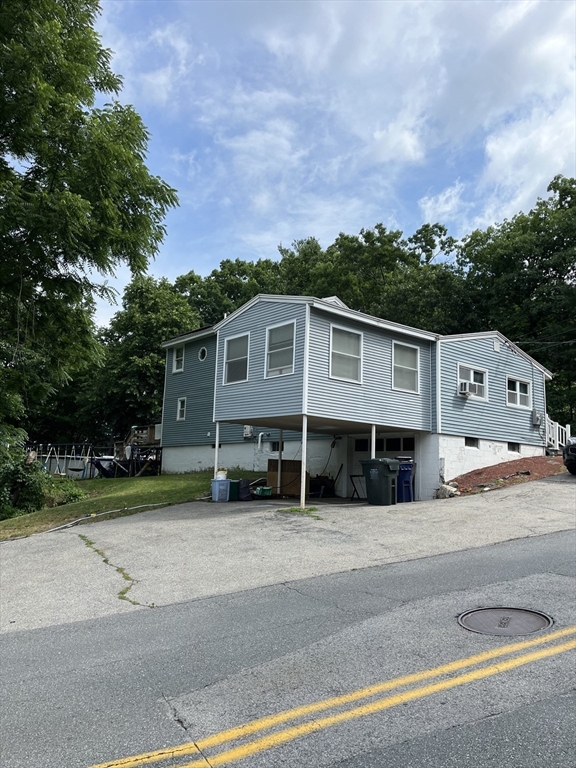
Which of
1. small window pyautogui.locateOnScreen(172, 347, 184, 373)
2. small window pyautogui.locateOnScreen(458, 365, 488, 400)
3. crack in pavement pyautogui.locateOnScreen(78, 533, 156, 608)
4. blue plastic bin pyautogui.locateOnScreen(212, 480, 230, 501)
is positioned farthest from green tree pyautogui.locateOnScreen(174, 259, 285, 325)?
crack in pavement pyautogui.locateOnScreen(78, 533, 156, 608)

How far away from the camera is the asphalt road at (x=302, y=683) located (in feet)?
10.4

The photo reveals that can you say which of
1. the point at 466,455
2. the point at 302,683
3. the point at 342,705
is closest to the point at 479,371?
the point at 466,455

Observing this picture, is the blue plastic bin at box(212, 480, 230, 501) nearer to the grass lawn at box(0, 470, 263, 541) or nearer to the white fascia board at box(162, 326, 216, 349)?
the grass lawn at box(0, 470, 263, 541)

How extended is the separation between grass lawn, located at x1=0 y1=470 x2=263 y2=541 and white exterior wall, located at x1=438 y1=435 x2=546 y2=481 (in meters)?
6.87

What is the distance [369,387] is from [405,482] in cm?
293

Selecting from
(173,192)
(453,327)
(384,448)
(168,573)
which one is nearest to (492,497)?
(384,448)

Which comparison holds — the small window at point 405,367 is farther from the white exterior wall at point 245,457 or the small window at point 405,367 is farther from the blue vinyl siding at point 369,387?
the white exterior wall at point 245,457

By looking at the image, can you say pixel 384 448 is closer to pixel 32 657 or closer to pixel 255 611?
pixel 255 611

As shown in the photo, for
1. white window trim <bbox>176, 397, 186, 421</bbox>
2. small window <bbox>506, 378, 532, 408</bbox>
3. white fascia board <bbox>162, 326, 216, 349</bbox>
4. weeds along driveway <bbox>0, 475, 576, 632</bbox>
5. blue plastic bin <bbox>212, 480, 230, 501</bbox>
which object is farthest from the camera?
white window trim <bbox>176, 397, 186, 421</bbox>

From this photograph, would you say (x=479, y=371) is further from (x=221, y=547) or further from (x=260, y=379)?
(x=221, y=547)

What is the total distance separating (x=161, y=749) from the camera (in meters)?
3.21

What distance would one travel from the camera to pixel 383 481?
15.5 metres

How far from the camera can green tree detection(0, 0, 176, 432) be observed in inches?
308

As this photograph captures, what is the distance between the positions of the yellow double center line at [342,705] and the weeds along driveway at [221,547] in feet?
11.0
